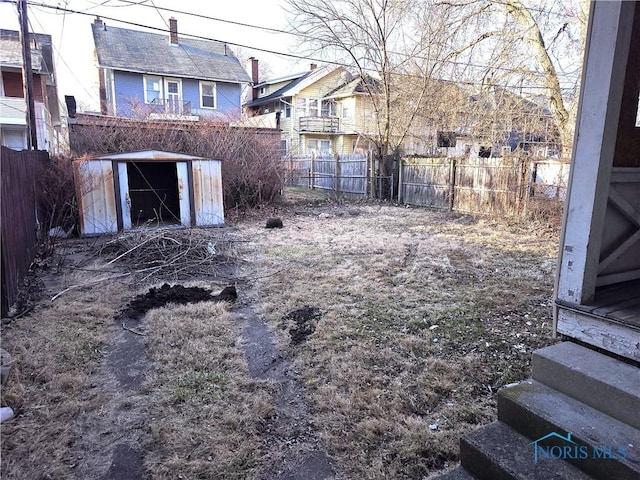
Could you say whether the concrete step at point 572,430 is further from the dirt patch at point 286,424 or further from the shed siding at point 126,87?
the shed siding at point 126,87

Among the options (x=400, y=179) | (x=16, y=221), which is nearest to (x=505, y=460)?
(x=16, y=221)

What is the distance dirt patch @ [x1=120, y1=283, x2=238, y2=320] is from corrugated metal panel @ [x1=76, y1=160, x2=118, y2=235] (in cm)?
460

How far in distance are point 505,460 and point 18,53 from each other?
20233 millimetres

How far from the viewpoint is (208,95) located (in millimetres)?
21469

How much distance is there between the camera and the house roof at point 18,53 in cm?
1442

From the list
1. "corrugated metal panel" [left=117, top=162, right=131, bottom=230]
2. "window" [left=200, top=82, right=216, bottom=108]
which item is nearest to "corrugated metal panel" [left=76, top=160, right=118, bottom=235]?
"corrugated metal panel" [left=117, top=162, right=131, bottom=230]

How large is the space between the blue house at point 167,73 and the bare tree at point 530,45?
36.0 feet

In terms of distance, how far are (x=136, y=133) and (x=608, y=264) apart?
438 inches

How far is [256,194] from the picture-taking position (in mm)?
12492

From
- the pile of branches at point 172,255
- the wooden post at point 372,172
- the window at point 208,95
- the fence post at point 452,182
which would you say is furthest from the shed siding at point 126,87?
the fence post at point 452,182

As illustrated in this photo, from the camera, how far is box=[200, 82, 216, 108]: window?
2123 centimetres

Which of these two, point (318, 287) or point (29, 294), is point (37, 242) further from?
point (318, 287)

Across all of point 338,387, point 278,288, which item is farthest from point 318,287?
point 338,387

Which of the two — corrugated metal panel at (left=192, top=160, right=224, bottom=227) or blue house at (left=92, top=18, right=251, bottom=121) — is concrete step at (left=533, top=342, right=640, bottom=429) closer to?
corrugated metal panel at (left=192, top=160, right=224, bottom=227)
